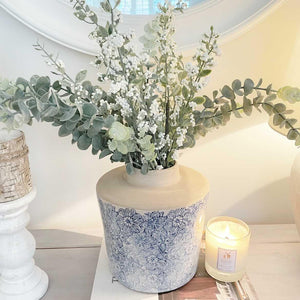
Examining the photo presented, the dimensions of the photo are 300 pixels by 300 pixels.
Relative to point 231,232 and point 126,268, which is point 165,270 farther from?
point 231,232

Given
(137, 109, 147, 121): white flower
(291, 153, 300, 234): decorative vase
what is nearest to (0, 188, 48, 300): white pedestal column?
(137, 109, 147, 121): white flower

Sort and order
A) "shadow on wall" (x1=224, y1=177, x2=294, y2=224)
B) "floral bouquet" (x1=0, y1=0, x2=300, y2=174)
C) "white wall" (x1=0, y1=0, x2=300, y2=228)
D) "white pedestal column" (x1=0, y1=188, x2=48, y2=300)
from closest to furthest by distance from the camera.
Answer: "floral bouquet" (x1=0, y1=0, x2=300, y2=174)
"white pedestal column" (x1=0, y1=188, x2=48, y2=300)
"white wall" (x1=0, y1=0, x2=300, y2=228)
"shadow on wall" (x1=224, y1=177, x2=294, y2=224)

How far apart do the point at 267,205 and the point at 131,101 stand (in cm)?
53

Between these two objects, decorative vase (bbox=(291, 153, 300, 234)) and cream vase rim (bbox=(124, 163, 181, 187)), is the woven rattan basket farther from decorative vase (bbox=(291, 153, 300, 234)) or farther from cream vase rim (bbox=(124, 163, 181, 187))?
decorative vase (bbox=(291, 153, 300, 234))

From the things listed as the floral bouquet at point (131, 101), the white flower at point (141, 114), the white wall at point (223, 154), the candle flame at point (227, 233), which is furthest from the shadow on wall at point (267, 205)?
the white flower at point (141, 114)

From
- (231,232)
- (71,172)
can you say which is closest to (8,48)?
(71,172)

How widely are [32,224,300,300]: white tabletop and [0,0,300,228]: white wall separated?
0.19ft

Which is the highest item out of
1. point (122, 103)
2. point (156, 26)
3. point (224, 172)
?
point (156, 26)

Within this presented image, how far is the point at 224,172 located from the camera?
903 millimetres

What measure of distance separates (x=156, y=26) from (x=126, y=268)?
1.33 feet

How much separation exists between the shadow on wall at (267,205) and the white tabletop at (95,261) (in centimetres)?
5

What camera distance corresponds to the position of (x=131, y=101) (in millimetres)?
574

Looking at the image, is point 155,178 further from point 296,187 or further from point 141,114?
point 296,187

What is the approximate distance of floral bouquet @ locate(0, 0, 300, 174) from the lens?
52 cm
